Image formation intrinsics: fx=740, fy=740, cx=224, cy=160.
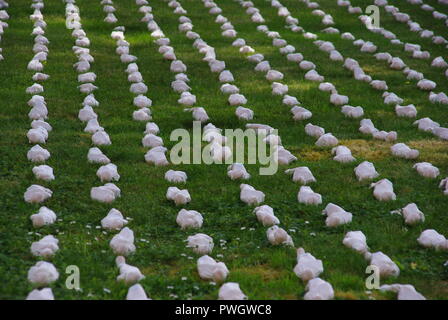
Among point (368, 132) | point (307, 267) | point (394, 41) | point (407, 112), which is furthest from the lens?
point (394, 41)

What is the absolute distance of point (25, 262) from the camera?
5238 mm

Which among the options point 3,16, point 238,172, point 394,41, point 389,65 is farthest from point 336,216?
point 3,16

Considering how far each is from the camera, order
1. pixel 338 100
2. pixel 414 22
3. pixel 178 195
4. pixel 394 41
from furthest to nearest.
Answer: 1. pixel 414 22
2. pixel 394 41
3. pixel 338 100
4. pixel 178 195

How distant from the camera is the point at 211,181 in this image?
22.9ft

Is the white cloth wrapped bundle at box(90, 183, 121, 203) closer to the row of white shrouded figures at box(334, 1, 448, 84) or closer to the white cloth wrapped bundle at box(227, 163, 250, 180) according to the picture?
the white cloth wrapped bundle at box(227, 163, 250, 180)

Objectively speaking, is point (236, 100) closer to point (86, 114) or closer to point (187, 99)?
point (187, 99)

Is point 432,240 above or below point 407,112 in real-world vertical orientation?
below

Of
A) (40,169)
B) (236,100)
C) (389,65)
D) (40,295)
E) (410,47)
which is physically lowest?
(40,295)

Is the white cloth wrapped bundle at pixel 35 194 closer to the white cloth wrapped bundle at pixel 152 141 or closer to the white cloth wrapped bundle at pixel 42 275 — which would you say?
the white cloth wrapped bundle at pixel 42 275

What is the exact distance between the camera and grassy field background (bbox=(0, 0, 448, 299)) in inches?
207

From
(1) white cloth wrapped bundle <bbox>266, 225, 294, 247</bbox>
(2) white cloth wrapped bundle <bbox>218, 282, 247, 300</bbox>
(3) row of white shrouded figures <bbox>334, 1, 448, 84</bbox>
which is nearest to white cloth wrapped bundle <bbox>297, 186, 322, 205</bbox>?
(1) white cloth wrapped bundle <bbox>266, 225, 294, 247</bbox>

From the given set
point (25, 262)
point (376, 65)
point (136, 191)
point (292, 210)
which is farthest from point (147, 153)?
point (376, 65)

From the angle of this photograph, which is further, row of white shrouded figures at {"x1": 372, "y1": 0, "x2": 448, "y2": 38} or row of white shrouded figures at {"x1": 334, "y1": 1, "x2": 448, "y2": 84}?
row of white shrouded figures at {"x1": 372, "y1": 0, "x2": 448, "y2": 38}
